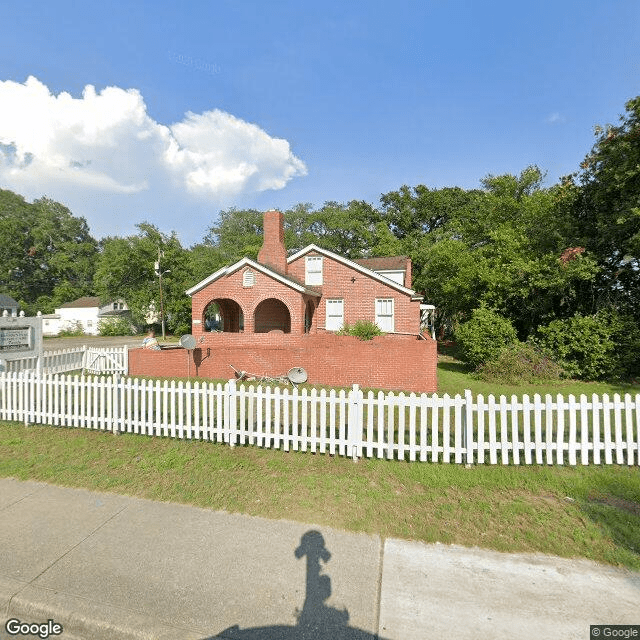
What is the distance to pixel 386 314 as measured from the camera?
59.7 feet

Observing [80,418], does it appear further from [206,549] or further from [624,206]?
[624,206]

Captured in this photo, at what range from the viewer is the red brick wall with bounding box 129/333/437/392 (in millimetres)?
11711

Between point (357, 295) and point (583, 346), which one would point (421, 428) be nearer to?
point (583, 346)

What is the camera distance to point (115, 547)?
143 inches

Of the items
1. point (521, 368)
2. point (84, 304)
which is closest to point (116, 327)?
point (84, 304)

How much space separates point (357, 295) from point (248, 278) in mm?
5914

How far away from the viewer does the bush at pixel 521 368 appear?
13680 millimetres

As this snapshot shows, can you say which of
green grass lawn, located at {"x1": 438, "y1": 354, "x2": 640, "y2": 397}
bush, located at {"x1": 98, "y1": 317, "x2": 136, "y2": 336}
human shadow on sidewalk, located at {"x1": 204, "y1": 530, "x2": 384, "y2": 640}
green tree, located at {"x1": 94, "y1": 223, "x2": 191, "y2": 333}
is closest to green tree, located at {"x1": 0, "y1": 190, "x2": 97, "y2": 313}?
bush, located at {"x1": 98, "y1": 317, "x2": 136, "y2": 336}

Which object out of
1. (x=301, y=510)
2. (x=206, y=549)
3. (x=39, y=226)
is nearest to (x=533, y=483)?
(x=301, y=510)

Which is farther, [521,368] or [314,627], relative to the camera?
[521,368]

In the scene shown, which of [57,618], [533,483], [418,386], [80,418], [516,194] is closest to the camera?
[57,618]

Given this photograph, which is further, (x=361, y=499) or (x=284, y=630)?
(x=361, y=499)

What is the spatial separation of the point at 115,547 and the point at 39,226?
7396 centimetres

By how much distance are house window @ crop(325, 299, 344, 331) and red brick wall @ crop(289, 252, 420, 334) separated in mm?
228
